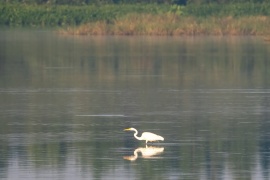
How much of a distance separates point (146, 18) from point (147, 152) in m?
37.4

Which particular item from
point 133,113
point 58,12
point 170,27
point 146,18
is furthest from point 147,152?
point 58,12

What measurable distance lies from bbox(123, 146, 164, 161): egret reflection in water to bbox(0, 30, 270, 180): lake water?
0.01 m

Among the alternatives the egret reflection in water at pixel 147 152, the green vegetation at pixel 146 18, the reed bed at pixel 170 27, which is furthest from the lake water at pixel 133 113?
the green vegetation at pixel 146 18

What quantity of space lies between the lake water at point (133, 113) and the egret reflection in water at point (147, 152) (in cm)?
1

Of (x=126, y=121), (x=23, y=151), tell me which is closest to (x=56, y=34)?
(x=126, y=121)

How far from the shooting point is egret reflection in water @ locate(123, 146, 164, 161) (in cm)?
1722

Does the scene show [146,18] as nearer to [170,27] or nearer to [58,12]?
[170,27]

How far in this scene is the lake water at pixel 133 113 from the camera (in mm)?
16484

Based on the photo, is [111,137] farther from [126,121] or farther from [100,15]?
[100,15]

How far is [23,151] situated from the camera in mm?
17703

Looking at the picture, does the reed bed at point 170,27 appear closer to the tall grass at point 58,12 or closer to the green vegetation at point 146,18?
the green vegetation at point 146,18

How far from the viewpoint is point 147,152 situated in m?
17.7

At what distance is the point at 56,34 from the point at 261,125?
35.6 metres

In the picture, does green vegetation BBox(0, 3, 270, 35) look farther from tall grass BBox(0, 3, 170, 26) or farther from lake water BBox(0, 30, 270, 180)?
lake water BBox(0, 30, 270, 180)
